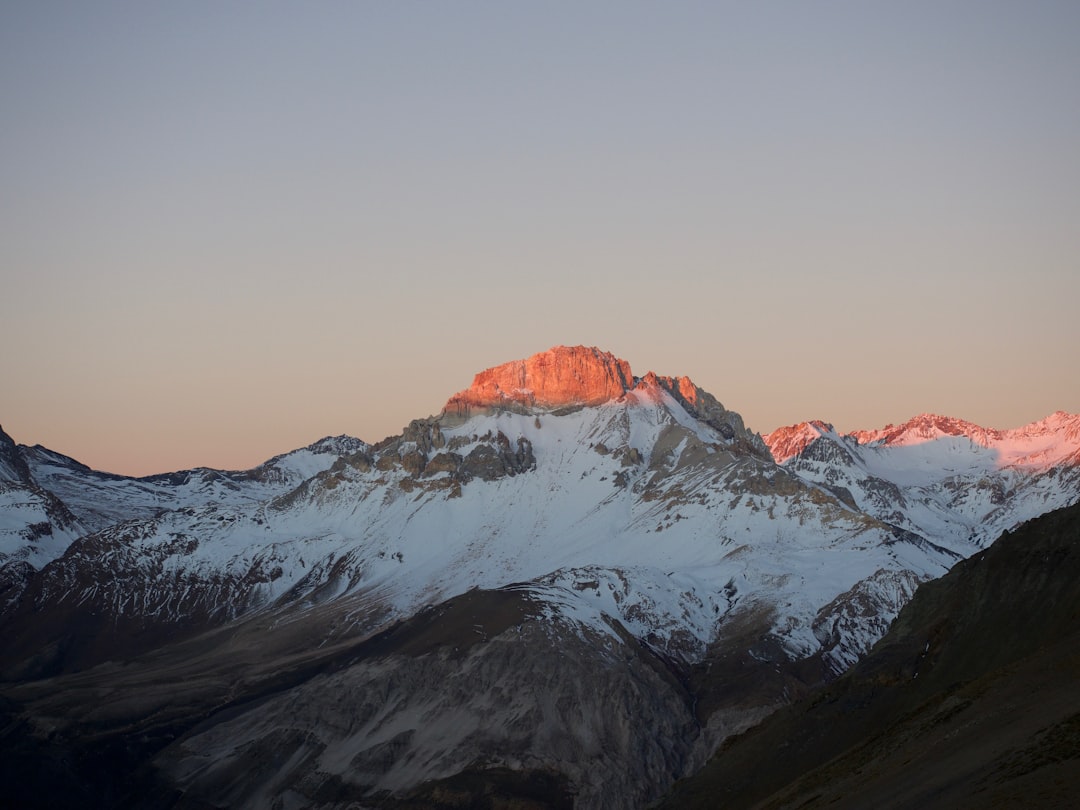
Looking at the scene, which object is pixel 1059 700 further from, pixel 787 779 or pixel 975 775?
pixel 787 779

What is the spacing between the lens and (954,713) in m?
93.2

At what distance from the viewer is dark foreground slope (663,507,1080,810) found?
74.6 metres

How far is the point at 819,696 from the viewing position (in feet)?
445

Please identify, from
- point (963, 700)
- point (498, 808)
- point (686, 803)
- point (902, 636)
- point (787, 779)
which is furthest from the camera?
point (498, 808)

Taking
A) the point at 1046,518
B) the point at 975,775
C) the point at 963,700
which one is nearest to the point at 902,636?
the point at 1046,518

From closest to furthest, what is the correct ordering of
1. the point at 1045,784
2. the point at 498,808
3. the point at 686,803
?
the point at 1045,784 → the point at 686,803 → the point at 498,808

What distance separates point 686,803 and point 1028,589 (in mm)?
34413

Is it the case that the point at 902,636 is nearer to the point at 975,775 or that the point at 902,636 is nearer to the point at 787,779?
the point at 787,779

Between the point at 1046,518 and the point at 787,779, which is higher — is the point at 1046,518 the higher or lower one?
the higher one

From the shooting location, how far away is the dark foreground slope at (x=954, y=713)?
245 feet

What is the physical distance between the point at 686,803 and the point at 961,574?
34.8 meters

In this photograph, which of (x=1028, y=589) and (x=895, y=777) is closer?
(x=895, y=777)

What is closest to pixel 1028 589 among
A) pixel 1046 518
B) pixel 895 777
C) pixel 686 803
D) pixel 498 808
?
pixel 1046 518

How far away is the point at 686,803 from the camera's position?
130250 millimetres
